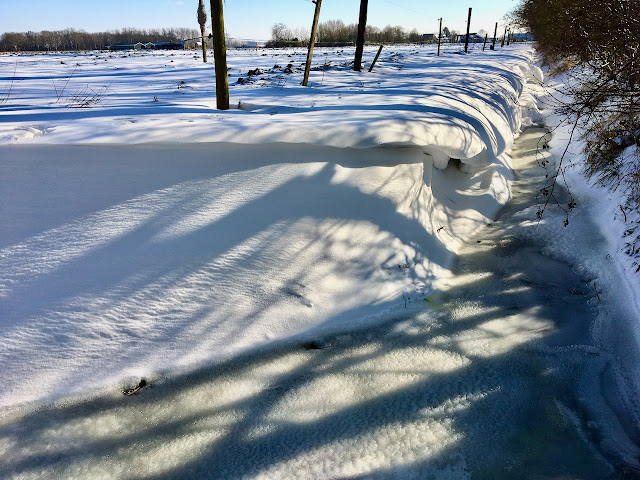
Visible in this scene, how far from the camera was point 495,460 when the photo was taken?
2326 mm

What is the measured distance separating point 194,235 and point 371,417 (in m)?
1.79

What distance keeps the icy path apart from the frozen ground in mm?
12

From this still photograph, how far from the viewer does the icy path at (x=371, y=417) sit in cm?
225

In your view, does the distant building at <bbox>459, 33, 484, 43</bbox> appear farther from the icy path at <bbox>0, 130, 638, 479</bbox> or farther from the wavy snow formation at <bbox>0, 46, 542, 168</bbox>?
the icy path at <bbox>0, 130, 638, 479</bbox>

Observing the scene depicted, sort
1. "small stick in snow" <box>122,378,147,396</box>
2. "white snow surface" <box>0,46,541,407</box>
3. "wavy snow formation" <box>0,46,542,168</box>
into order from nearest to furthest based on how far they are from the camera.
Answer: "small stick in snow" <box>122,378,147,396</box> < "white snow surface" <box>0,46,541,407</box> < "wavy snow formation" <box>0,46,542,168</box>

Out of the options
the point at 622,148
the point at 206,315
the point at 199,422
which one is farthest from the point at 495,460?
the point at 622,148

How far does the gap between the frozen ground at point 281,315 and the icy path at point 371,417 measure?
1cm

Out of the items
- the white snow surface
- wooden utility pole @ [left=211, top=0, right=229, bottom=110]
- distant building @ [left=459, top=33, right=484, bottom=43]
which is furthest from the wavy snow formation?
distant building @ [left=459, top=33, right=484, bottom=43]

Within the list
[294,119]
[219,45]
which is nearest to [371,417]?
[294,119]

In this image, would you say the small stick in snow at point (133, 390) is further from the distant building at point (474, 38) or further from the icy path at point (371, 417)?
the distant building at point (474, 38)

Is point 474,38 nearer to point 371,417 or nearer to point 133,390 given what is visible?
point 371,417

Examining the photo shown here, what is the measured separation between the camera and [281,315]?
124 inches

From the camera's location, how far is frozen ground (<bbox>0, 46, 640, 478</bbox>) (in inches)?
93.0

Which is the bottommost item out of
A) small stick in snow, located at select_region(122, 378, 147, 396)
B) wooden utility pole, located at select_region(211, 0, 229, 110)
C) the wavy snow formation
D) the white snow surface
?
small stick in snow, located at select_region(122, 378, 147, 396)
